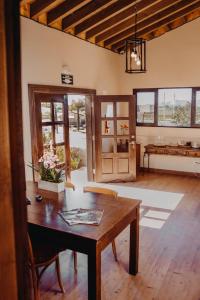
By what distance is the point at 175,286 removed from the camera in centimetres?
276

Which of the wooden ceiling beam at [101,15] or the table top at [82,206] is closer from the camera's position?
the table top at [82,206]

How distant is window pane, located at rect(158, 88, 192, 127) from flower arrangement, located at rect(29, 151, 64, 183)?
4579 mm

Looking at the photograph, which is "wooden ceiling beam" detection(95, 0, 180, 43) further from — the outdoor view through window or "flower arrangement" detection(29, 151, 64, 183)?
"flower arrangement" detection(29, 151, 64, 183)

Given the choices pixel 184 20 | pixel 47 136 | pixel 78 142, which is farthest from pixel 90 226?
pixel 78 142

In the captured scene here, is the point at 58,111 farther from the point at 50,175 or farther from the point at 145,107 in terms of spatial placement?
the point at 145,107

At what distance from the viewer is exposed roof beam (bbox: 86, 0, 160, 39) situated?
5096 mm

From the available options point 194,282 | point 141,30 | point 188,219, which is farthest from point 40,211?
point 141,30

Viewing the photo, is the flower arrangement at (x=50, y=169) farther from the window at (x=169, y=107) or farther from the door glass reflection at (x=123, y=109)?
the window at (x=169, y=107)

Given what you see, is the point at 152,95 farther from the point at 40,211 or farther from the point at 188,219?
the point at 40,211

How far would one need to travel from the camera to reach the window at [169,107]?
679cm

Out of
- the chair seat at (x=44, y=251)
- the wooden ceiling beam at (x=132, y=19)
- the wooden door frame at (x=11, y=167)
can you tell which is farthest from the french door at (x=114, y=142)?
the wooden door frame at (x=11, y=167)

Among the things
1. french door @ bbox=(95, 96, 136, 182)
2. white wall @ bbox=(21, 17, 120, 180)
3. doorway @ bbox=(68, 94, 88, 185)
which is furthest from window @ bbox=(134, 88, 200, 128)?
doorway @ bbox=(68, 94, 88, 185)

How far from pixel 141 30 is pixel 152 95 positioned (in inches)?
63.4

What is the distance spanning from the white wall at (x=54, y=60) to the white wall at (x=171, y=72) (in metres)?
1.00
